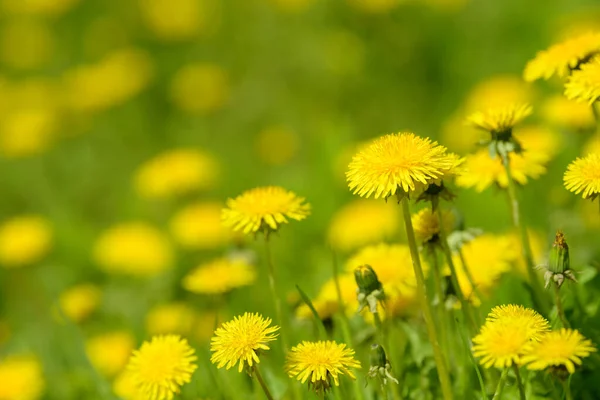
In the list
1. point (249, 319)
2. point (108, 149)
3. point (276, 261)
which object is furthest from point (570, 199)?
point (108, 149)

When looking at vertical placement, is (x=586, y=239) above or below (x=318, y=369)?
above

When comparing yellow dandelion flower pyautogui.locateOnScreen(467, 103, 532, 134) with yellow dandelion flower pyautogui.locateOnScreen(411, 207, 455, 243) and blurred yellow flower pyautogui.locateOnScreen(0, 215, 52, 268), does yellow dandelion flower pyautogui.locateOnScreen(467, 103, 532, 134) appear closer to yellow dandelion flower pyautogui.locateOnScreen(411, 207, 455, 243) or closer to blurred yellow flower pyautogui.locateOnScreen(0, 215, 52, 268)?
yellow dandelion flower pyautogui.locateOnScreen(411, 207, 455, 243)

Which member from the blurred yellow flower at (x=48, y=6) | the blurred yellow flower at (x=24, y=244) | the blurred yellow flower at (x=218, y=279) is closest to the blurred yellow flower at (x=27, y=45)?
the blurred yellow flower at (x=48, y=6)

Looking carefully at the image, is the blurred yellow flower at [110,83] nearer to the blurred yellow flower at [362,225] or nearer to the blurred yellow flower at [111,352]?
the blurred yellow flower at [362,225]

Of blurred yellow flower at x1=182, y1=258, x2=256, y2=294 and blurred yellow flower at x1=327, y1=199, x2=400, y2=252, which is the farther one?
blurred yellow flower at x1=327, y1=199, x2=400, y2=252

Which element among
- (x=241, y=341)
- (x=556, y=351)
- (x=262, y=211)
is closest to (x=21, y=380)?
(x=262, y=211)

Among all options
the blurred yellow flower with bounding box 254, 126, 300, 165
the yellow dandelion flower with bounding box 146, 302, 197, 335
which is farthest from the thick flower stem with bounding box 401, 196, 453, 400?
the blurred yellow flower with bounding box 254, 126, 300, 165

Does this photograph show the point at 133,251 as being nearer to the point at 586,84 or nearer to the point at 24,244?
the point at 24,244

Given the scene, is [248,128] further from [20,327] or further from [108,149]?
[20,327]
